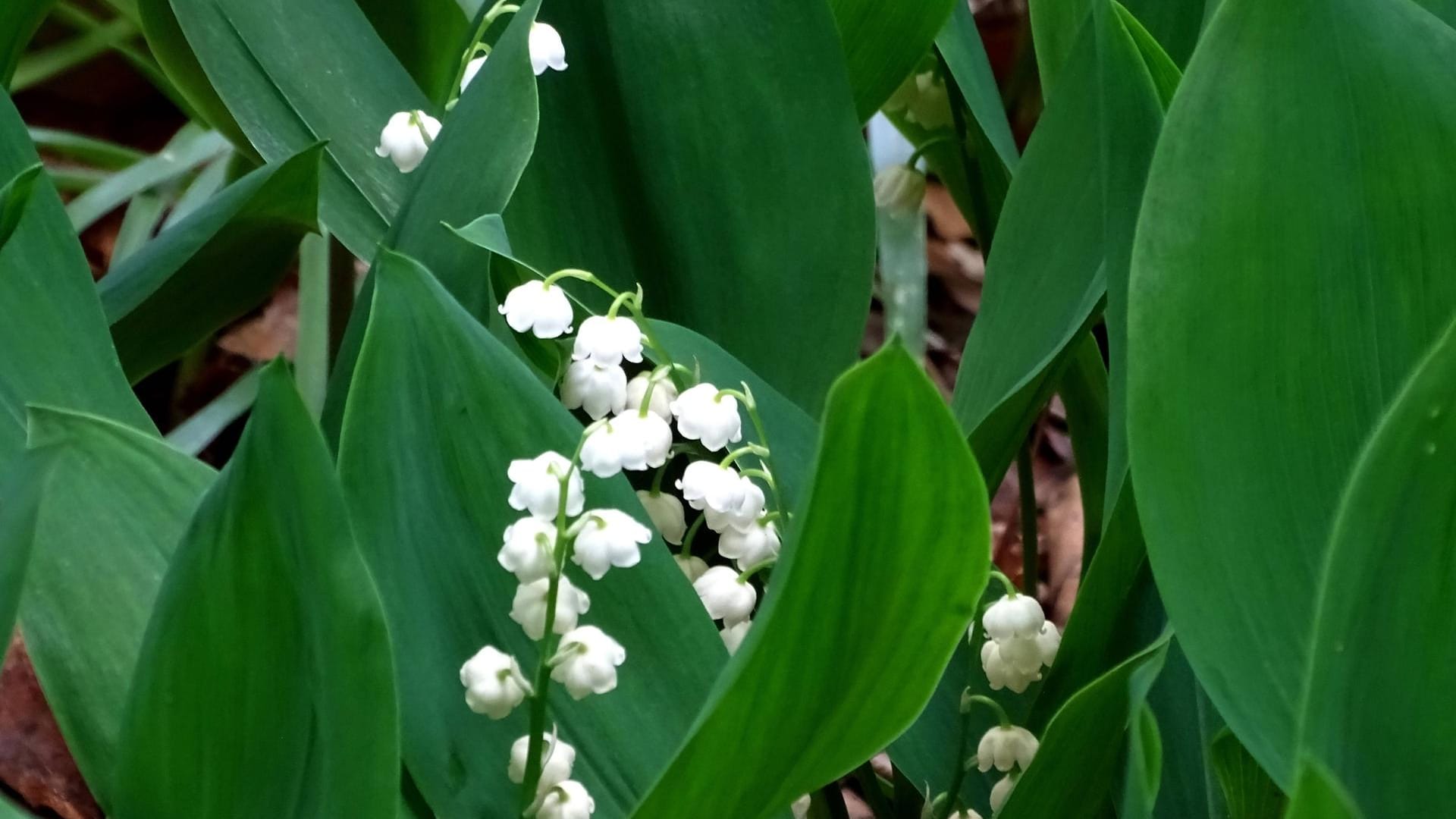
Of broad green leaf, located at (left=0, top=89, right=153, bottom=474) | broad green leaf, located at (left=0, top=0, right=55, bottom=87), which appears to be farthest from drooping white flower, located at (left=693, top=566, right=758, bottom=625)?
broad green leaf, located at (left=0, top=0, right=55, bottom=87)

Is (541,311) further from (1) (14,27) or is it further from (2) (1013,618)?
(1) (14,27)

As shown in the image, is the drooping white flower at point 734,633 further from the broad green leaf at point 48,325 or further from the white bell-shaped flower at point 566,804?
the broad green leaf at point 48,325

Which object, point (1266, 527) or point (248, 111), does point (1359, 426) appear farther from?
point (248, 111)

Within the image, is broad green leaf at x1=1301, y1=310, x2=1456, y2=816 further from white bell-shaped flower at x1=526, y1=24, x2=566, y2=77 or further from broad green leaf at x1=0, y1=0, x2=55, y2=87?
broad green leaf at x1=0, y1=0, x2=55, y2=87

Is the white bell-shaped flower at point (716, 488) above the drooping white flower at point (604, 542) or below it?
below

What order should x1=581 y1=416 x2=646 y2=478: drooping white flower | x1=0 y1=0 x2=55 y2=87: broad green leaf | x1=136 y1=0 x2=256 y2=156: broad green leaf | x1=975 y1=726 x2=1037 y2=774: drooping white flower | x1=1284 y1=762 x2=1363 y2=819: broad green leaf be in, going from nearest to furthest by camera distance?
x1=1284 y1=762 x2=1363 y2=819: broad green leaf < x1=581 y1=416 x2=646 y2=478: drooping white flower < x1=975 y1=726 x2=1037 y2=774: drooping white flower < x1=0 y1=0 x2=55 y2=87: broad green leaf < x1=136 y1=0 x2=256 y2=156: broad green leaf

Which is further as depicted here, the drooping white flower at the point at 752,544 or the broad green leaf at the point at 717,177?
the broad green leaf at the point at 717,177

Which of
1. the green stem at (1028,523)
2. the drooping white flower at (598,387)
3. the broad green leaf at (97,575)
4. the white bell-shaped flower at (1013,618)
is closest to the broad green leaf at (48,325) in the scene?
the broad green leaf at (97,575)
